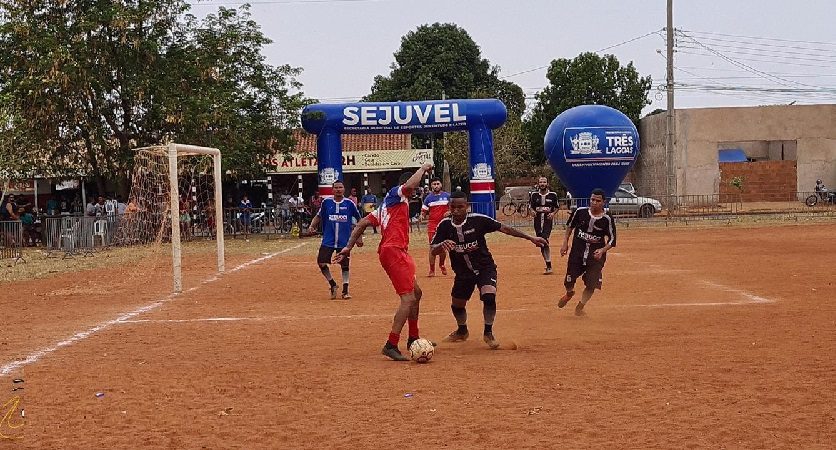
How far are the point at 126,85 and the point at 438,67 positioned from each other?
32324 mm

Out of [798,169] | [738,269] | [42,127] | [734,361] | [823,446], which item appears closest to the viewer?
[823,446]

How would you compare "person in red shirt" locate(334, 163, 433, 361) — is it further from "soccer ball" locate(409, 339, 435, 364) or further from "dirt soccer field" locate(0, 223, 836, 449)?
"dirt soccer field" locate(0, 223, 836, 449)

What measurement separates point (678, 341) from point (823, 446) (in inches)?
170

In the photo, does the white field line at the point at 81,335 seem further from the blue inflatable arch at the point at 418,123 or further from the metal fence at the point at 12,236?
the blue inflatable arch at the point at 418,123

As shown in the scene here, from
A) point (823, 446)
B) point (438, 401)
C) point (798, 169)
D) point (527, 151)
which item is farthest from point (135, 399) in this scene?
point (527, 151)

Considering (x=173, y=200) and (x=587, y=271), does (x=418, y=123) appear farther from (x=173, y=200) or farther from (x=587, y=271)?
(x=587, y=271)

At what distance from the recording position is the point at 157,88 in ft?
116

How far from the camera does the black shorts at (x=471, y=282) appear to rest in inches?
414

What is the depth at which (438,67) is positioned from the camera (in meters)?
65.1

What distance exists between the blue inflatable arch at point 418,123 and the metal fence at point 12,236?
9.63m

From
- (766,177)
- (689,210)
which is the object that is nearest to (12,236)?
(689,210)

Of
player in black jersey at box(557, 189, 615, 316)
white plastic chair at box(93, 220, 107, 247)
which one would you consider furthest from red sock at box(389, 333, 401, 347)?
white plastic chair at box(93, 220, 107, 247)

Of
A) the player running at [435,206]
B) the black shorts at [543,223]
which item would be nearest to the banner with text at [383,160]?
the black shorts at [543,223]

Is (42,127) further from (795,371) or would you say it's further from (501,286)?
(795,371)
